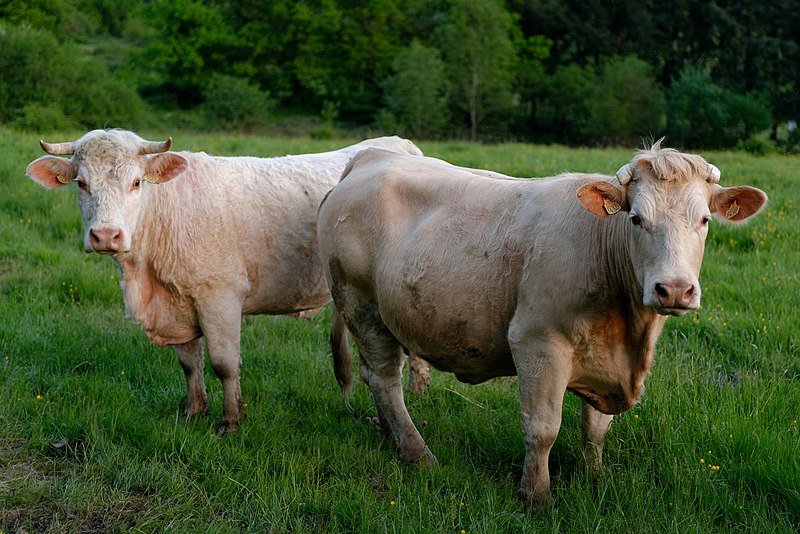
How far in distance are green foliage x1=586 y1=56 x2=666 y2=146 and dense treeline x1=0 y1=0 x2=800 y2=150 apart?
107 millimetres

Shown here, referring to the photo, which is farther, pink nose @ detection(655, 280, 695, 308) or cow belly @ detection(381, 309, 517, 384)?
cow belly @ detection(381, 309, 517, 384)

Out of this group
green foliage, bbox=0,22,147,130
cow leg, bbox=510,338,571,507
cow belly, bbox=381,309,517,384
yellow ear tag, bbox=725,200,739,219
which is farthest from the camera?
green foliage, bbox=0,22,147,130

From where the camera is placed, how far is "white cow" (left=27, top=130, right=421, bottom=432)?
503 centimetres

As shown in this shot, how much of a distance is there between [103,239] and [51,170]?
0.90 m

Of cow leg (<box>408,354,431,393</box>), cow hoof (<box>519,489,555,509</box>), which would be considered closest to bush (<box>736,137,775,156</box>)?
cow leg (<box>408,354,431,393</box>)

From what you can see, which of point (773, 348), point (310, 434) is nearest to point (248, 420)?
point (310, 434)

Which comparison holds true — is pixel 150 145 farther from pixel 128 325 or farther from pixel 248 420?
pixel 128 325

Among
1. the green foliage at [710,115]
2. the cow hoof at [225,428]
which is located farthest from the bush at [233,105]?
the cow hoof at [225,428]

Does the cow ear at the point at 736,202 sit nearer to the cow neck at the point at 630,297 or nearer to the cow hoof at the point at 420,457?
the cow neck at the point at 630,297

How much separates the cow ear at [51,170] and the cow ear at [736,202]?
165 inches

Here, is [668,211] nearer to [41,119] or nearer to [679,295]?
[679,295]

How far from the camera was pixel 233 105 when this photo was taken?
2082 inches

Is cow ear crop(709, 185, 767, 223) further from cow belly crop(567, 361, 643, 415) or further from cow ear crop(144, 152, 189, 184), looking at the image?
cow ear crop(144, 152, 189, 184)

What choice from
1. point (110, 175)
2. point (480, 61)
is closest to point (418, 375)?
point (110, 175)
